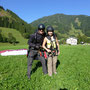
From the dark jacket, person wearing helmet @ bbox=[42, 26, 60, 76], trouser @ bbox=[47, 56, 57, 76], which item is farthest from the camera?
trouser @ bbox=[47, 56, 57, 76]

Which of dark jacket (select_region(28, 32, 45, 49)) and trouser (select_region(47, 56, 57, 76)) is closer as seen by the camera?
dark jacket (select_region(28, 32, 45, 49))

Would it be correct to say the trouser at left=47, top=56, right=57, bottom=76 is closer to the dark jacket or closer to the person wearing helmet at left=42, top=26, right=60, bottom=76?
the person wearing helmet at left=42, top=26, right=60, bottom=76

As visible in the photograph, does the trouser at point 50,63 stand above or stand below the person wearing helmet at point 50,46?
below

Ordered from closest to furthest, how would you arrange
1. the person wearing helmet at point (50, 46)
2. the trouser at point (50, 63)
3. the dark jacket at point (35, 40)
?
the dark jacket at point (35, 40)
the person wearing helmet at point (50, 46)
the trouser at point (50, 63)

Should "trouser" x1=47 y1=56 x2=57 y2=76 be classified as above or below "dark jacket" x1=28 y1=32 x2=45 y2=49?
below

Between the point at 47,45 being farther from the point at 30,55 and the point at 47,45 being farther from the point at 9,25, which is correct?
the point at 9,25

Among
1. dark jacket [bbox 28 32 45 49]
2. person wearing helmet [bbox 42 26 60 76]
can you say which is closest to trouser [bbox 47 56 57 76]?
person wearing helmet [bbox 42 26 60 76]

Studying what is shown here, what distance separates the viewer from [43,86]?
474cm

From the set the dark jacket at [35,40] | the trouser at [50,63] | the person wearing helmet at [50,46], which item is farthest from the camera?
the trouser at [50,63]

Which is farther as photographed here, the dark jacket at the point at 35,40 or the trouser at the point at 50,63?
the trouser at the point at 50,63

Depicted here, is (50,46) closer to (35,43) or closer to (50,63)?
(35,43)

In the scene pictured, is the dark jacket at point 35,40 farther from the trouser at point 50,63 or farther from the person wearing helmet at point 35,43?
the trouser at point 50,63

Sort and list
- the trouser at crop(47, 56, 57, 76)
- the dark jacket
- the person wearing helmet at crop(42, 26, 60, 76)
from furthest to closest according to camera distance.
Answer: the trouser at crop(47, 56, 57, 76) < the person wearing helmet at crop(42, 26, 60, 76) < the dark jacket

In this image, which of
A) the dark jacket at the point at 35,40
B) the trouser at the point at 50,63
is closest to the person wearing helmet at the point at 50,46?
the trouser at the point at 50,63
